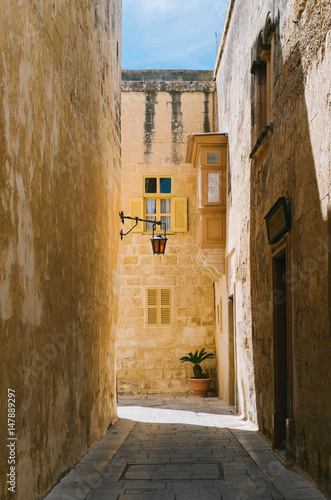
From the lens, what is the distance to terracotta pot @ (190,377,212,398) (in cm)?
1557

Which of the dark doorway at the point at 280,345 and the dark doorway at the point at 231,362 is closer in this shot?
the dark doorway at the point at 280,345

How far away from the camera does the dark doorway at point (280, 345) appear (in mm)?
7109

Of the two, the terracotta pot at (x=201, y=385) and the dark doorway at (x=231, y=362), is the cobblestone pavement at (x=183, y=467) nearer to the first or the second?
the dark doorway at (x=231, y=362)

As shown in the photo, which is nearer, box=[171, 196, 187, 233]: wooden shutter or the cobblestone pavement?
the cobblestone pavement

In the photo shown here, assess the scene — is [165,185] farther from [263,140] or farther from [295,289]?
[295,289]

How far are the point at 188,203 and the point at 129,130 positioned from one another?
263 cm

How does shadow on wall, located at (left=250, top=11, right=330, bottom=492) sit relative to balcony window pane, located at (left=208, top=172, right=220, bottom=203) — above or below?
Result: below

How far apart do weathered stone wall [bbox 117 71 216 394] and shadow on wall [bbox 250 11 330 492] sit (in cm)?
788

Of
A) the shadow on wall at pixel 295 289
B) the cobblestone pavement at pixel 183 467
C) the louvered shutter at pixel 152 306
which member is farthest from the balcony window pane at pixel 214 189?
the cobblestone pavement at pixel 183 467

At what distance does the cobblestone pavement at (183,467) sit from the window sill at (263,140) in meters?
3.66

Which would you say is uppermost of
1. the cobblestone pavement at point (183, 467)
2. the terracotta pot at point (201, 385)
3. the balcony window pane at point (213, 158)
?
the balcony window pane at point (213, 158)

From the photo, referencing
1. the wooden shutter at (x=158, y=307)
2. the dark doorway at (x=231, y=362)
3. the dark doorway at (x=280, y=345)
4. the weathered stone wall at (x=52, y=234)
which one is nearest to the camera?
the weathered stone wall at (x=52, y=234)

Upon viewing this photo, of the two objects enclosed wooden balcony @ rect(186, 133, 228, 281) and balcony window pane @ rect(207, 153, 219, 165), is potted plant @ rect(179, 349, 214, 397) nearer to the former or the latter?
enclosed wooden balcony @ rect(186, 133, 228, 281)

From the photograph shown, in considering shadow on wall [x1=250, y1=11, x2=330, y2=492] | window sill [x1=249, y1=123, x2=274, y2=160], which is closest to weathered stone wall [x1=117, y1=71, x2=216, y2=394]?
shadow on wall [x1=250, y1=11, x2=330, y2=492]
